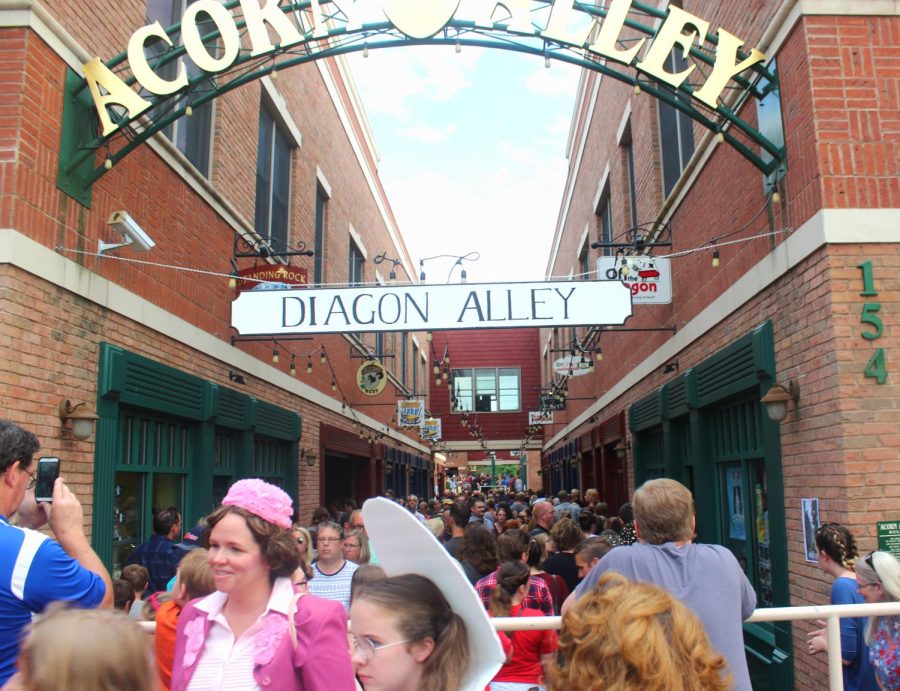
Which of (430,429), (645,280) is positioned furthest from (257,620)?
(430,429)

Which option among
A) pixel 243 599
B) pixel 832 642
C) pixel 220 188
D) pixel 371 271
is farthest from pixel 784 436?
pixel 371 271

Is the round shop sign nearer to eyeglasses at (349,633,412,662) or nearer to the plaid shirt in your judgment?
the plaid shirt

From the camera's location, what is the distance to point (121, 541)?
7.68 meters

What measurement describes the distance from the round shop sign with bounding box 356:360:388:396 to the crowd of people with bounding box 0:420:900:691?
1295 centimetres

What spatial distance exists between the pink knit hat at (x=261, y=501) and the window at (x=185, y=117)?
21.5ft

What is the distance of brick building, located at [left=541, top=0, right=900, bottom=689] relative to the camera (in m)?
5.50

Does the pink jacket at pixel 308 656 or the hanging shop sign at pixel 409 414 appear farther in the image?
the hanging shop sign at pixel 409 414

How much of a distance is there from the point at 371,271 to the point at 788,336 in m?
16.8

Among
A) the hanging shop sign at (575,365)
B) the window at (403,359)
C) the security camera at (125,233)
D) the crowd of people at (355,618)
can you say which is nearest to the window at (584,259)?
the hanging shop sign at (575,365)

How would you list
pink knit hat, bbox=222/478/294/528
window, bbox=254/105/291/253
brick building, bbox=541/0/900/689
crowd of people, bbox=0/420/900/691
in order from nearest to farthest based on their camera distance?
1. crowd of people, bbox=0/420/900/691
2. pink knit hat, bbox=222/478/294/528
3. brick building, bbox=541/0/900/689
4. window, bbox=254/105/291/253

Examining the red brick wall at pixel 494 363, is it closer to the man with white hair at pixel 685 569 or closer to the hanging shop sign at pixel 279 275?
the hanging shop sign at pixel 279 275

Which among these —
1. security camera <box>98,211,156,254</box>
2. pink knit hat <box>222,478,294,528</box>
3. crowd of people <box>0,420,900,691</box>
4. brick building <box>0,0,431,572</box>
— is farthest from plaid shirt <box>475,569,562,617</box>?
security camera <box>98,211,156,254</box>

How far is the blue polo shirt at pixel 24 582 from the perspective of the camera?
240 centimetres

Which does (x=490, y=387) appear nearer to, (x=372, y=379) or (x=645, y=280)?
(x=372, y=379)
